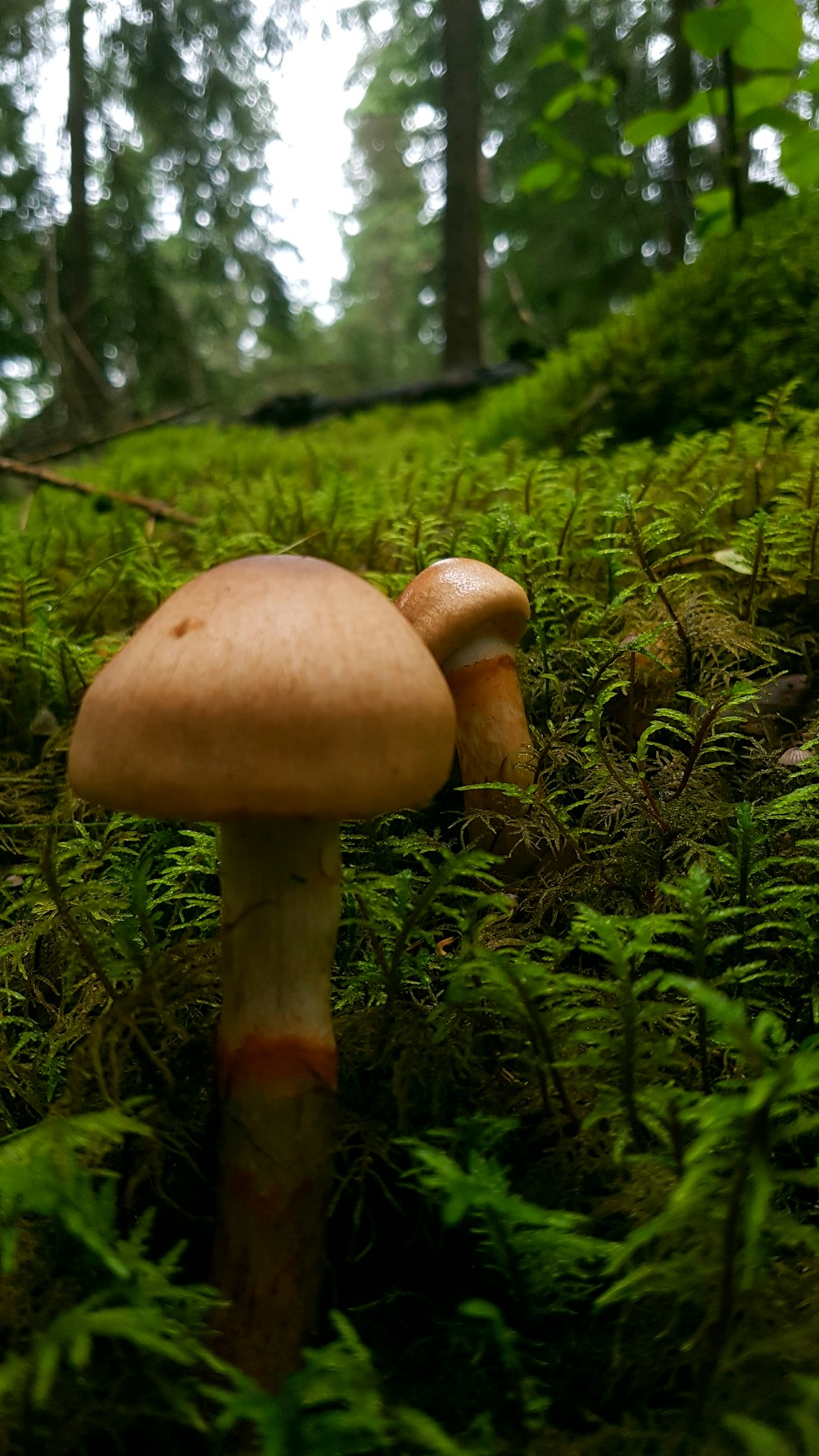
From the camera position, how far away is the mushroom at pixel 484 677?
1493mm

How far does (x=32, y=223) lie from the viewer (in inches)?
389

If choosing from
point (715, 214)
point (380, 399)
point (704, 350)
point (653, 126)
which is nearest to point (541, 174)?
point (715, 214)

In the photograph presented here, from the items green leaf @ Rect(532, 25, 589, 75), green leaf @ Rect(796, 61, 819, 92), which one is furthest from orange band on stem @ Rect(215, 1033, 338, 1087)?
green leaf @ Rect(532, 25, 589, 75)

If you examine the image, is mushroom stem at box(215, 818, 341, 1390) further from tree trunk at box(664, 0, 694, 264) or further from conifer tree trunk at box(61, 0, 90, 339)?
conifer tree trunk at box(61, 0, 90, 339)

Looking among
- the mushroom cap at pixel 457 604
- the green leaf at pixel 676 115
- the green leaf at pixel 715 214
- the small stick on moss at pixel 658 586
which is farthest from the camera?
the green leaf at pixel 715 214

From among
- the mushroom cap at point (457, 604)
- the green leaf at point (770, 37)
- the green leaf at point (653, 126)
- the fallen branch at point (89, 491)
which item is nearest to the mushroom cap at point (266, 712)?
the mushroom cap at point (457, 604)

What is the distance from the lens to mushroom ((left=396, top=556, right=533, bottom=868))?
4.90ft

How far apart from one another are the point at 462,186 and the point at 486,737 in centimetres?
800

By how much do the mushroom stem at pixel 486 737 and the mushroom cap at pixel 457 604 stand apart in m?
0.06

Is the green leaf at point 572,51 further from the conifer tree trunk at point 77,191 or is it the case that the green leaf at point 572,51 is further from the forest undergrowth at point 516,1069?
the conifer tree trunk at point 77,191

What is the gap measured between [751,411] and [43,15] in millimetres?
11465

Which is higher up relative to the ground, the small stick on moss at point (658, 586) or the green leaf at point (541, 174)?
the green leaf at point (541, 174)

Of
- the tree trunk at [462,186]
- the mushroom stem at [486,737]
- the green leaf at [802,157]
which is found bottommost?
the mushroom stem at [486,737]

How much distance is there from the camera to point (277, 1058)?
3.59 ft
